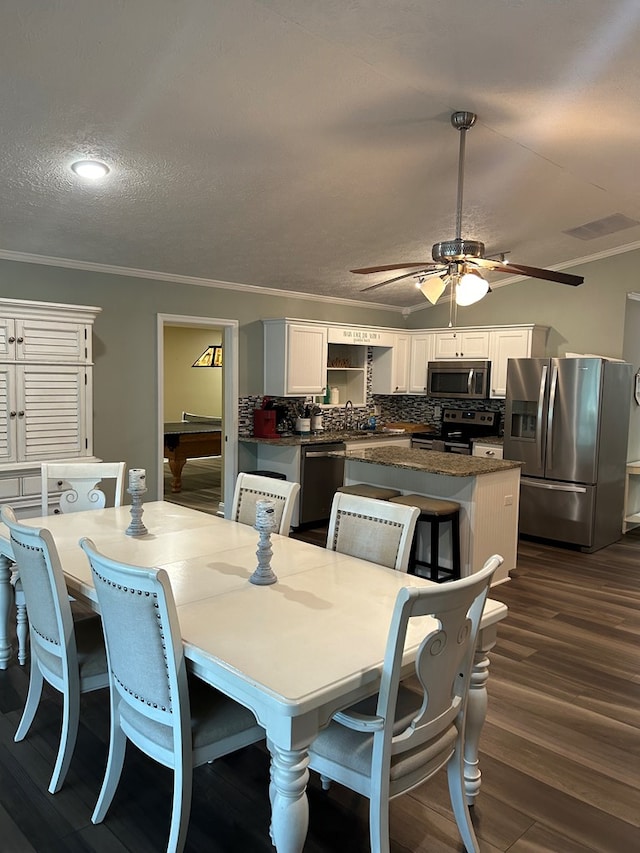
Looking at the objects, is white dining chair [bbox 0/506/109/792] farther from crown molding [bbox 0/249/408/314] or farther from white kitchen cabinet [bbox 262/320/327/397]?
white kitchen cabinet [bbox 262/320/327/397]

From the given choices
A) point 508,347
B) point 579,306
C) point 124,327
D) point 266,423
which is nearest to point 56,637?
point 124,327

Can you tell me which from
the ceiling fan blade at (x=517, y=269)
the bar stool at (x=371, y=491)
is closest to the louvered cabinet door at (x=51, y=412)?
the bar stool at (x=371, y=491)

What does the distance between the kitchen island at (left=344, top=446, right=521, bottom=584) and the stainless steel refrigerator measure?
109cm

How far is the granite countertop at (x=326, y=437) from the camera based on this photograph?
586 centimetres

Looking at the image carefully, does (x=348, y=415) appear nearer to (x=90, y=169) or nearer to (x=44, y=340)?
(x=44, y=340)

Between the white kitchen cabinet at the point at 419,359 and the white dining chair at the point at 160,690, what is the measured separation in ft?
18.6

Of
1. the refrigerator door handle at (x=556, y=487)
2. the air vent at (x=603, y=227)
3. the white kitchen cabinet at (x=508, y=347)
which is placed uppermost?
the air vent at (x=603, y=227)

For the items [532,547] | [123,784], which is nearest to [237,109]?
[123,784]

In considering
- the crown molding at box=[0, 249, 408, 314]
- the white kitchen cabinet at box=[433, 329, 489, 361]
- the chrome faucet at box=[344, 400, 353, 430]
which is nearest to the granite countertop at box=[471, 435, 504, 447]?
the white kitchen cabinet at box=[433, 329, 489, 361]

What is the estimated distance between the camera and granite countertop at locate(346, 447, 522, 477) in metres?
4.09

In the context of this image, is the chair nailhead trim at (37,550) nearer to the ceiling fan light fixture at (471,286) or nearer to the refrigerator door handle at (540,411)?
the ceiling fan light fixture at (471,286)

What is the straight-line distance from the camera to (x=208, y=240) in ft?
15.7

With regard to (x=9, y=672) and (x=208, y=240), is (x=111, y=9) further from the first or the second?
(x=9, y=672)

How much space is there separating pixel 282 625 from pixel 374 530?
0.86 meters
